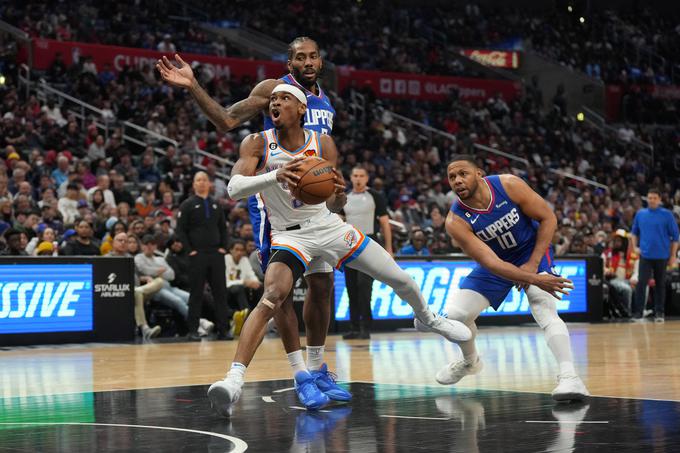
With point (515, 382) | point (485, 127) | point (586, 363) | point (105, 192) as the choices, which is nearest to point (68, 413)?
point (515, 382)

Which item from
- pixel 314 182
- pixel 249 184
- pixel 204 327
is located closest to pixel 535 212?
pixel 314 182

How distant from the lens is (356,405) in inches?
250

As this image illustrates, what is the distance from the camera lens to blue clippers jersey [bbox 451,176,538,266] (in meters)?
6.84

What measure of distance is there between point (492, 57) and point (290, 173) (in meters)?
30.0

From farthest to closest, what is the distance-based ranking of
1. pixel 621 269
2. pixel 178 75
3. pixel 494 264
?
pixel 621 269 < pixel 494 264 < pixel 178 75

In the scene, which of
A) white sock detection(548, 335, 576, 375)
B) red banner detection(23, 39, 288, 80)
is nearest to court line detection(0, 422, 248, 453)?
white sock detection(548, 335, 576, 375)

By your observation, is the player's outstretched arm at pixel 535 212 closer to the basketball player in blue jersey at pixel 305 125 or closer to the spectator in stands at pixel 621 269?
the basketball player in blue jersey at pixel 305 125

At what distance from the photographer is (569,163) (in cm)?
2923

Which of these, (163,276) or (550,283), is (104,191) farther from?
(550,283)

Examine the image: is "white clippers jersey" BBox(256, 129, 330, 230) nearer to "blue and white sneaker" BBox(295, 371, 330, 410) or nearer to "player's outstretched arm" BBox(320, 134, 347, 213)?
"player's outstretched arm" BBox(320, 134, 347, 213)

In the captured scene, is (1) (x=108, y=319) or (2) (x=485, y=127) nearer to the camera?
(1) (x=108, y=319)

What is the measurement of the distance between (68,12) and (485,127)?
11.8m

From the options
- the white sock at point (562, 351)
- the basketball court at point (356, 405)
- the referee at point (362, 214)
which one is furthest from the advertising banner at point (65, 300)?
the white sock at point (562, 351)

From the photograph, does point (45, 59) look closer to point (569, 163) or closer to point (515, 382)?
point (569, 163)
